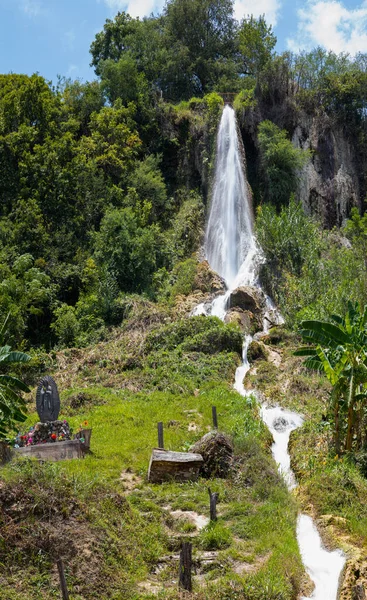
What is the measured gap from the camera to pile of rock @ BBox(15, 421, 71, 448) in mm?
17109

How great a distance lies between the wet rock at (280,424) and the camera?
21844 millimetres

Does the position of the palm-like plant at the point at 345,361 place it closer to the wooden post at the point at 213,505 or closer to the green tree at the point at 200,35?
the wooden post at the point at 213,505

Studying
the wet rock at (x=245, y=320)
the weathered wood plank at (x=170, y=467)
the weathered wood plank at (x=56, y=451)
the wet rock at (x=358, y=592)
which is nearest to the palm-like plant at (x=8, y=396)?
the weathered wood plank at (x=56, y=451)

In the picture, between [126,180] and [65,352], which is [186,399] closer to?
[65,352]

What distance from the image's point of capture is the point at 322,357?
18734 millimetres

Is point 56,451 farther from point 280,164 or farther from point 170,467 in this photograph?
point 280,164

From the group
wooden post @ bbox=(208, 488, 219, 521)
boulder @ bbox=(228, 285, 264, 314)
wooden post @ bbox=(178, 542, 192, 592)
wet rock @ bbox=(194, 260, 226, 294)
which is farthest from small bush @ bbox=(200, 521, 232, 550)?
wet rock @ bbox=(194, 260, 226, 294)

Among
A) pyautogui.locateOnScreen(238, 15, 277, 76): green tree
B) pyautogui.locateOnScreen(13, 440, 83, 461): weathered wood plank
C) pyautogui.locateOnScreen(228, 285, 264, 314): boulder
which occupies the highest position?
pyautogui.locateOnScreen(238, 15, 277, 76): green tree

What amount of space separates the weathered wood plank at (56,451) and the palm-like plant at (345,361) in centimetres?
716

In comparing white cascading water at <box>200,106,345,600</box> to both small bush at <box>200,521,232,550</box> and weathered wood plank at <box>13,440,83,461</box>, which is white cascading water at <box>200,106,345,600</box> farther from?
small bush at <box>200,521,232,550</box>

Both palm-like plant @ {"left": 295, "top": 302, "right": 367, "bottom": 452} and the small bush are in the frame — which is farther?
palm-like plant @ {"left": 295, "top": 302, "right": 367, "bottom": 452}

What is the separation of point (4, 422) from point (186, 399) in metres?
7.50

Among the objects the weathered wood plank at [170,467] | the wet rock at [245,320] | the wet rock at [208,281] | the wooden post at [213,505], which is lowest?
the wooden post at [213,505]

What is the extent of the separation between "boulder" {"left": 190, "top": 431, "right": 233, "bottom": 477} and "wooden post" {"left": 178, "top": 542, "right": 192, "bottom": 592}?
18.0 ft
